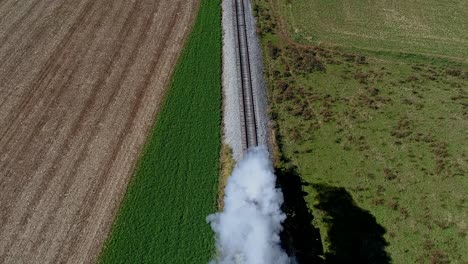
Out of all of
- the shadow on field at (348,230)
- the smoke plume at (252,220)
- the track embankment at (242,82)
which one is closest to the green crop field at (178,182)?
the track embankment at (242,82)

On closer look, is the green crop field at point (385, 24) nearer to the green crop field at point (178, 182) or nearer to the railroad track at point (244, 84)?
the railroad track at point (244, 84)

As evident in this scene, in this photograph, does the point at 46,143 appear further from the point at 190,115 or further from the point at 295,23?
the point at 295,23

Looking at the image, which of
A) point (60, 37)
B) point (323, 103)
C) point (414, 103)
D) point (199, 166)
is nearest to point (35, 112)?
point (60, 37)

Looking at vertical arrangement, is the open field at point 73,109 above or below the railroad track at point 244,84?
below

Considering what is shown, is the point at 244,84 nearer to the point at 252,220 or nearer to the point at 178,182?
the point at 178,182

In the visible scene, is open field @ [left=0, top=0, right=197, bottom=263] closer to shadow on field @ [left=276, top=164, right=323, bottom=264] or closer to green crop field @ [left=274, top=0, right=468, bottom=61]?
shadow on field @ [left=276, top=164, right=323, bottom=264]

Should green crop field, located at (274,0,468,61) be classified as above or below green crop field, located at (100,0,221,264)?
above

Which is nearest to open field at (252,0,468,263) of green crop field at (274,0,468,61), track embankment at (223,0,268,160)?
green crop field at (274,0,468,61)
